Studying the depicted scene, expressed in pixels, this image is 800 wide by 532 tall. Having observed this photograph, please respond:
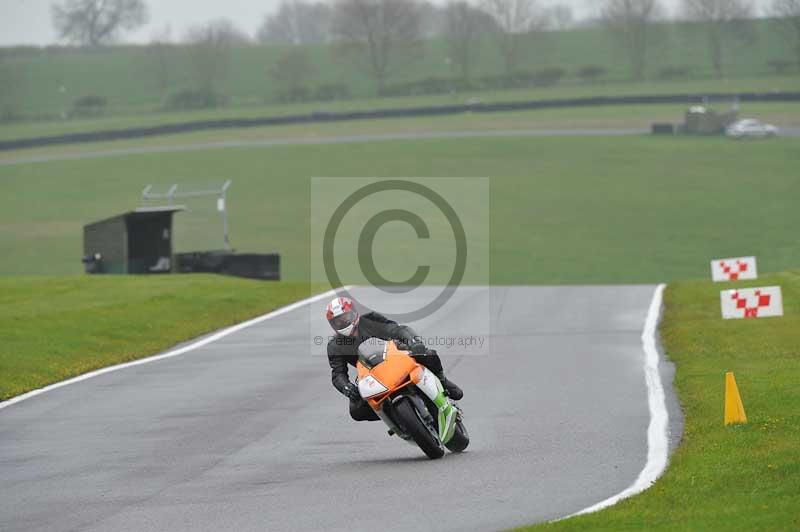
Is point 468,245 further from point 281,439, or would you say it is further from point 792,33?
point 792,33

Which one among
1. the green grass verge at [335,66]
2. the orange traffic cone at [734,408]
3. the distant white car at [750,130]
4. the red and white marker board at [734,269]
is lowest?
the red and white marker board at [734,269]

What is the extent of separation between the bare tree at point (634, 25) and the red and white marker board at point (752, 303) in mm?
75975

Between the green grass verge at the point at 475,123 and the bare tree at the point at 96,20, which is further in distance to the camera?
the bare tree at the point at 96,20

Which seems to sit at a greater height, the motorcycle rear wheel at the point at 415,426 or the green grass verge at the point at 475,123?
the green grass verge at the point at 475,123

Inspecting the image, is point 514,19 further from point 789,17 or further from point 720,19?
point 789,17

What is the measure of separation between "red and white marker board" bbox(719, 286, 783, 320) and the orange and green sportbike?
12.2 metres

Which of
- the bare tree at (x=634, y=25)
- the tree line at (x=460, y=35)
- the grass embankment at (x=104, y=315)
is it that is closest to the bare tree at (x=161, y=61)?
the tree line at (x=460, y=35)

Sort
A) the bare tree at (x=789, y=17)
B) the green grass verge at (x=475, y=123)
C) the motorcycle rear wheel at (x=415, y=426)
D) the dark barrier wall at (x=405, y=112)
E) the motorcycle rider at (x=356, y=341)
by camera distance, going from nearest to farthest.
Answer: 1. the motorcycle rear wheel at (x=415, y=426)
2. the motorcycle rider at (x=356, y=341)
3. the green grass verge at (x=475, y=123)
4. the dark barrier wall at (x=405, y=112)
5. the bare tree at (x=789, y=17)

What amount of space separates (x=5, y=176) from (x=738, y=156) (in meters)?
37.8

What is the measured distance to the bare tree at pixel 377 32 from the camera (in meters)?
110

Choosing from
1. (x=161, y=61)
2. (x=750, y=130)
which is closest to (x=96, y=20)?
(x=161, y=61)

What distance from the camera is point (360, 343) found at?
37.4 ft

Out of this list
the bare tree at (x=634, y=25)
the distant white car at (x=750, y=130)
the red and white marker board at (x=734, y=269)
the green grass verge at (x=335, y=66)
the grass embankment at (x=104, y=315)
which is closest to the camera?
the grass embankment at (x=104, y=315)

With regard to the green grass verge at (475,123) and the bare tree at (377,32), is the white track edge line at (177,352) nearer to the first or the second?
the green grass verge at (475,123)
